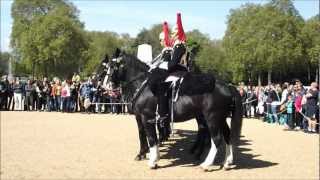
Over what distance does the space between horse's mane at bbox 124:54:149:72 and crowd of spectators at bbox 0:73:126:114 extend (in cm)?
1326

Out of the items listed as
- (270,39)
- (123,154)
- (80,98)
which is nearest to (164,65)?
(123,154)

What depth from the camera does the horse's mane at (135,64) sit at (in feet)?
36.4

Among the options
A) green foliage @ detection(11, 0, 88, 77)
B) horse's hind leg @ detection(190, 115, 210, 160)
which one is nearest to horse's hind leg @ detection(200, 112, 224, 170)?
horse's hind leg @ detection(190, 115, 210, 160)

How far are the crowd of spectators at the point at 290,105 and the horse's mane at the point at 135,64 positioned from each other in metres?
6.59

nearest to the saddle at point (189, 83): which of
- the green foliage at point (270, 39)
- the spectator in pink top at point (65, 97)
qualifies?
the spectator in pink top at point (65, 97)

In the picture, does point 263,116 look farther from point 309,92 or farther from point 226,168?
point 226,168

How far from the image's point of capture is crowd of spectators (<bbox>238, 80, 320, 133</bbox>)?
A: 669 inches

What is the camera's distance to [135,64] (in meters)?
11.1

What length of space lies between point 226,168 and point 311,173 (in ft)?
4.86

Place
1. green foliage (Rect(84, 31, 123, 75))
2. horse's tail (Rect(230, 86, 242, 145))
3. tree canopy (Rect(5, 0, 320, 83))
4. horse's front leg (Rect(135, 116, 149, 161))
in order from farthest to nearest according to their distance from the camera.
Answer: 1. green foliage (Rect(84, 31, 123, 75))
2. tree canopy (Rect(5, 0, 320, 83))
3. horse's front leg (Rect(135, 116, 149, 161))
4. horse's tail (Rect(230, 86, 242, 145))

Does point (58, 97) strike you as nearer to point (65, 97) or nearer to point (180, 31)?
point (65, 97)

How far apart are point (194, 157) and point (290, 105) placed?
25.6ft

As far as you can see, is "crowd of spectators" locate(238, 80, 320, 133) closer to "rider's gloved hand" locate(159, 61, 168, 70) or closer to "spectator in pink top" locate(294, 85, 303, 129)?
"spectator in pink top" locate(294, 85, 303, 129)

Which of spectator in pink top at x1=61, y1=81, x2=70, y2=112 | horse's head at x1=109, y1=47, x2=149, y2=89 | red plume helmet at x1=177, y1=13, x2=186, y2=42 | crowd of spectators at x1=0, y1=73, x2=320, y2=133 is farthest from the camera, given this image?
spectator in pink top at x1=61, y1=81, x2=70, y2=112
